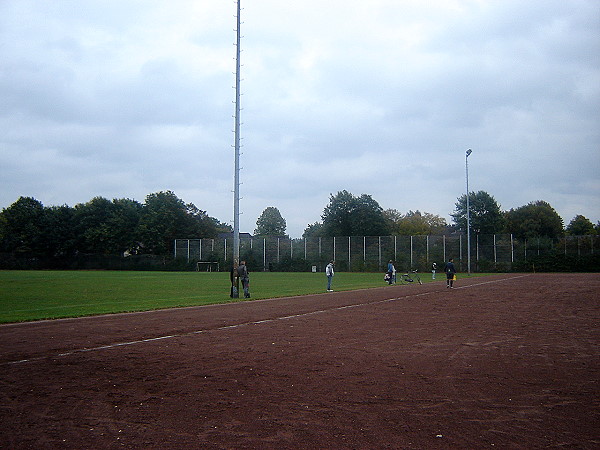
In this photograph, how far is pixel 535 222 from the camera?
9931 centimetres

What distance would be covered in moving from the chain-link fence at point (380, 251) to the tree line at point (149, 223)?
8.23 meters

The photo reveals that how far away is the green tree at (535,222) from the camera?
326ft

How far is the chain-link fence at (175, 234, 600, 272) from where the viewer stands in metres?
70.4

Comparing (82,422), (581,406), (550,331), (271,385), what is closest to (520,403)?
(581,406)

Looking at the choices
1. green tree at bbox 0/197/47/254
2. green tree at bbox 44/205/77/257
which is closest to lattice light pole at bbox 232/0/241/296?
green tree at bbox 44/205/77/257

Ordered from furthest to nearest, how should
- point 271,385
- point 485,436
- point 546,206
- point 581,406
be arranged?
point 546,206 < point 271,385 < point 581,406 < point 485,436

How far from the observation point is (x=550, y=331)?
42.0ft

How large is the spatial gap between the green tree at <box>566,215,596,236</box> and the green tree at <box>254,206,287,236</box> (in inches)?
3260

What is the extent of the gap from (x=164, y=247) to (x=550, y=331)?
83490 millimetres

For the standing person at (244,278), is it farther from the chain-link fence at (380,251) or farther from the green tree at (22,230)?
the green tree at (22,230)

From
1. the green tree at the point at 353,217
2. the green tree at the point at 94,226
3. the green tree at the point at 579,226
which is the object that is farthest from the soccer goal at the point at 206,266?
the green tree at the point at 579,226

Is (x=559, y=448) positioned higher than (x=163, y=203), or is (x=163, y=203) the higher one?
(x=163, y=203)

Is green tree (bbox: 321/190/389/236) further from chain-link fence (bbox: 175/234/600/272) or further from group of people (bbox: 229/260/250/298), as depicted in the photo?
group of people (bbox: 229/260/250/298)

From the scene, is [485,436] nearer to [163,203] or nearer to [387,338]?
[387,338]
